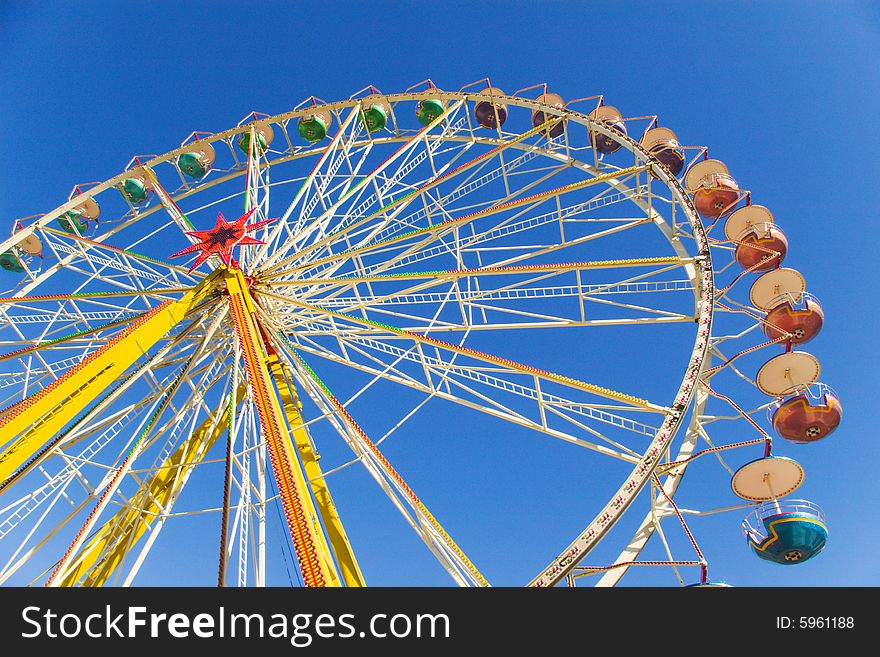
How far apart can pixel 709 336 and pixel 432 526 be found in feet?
16.0

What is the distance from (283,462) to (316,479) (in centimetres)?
305

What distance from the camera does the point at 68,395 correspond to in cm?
795

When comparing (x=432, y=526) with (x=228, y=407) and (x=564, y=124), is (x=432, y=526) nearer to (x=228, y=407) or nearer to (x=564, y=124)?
(x=228, y=407)

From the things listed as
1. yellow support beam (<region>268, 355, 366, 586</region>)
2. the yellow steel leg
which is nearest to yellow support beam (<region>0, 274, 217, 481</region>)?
the yellow steel leg

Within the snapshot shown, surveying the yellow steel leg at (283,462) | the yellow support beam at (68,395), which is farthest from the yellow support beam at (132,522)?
the yellow support beam at (68,395)

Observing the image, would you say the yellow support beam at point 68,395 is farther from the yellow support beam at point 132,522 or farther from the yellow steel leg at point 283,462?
the yellow support beam at point 132,522

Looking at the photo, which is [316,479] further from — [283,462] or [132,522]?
[132,522]

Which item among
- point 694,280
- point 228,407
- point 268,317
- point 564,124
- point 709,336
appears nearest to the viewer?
point 709,336

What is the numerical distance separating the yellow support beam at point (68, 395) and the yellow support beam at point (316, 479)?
2.18 m

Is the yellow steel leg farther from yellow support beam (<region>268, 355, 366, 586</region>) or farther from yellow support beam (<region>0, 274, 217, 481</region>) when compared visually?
yellow support beam (<region>0, 274, 217, 481</region>)
